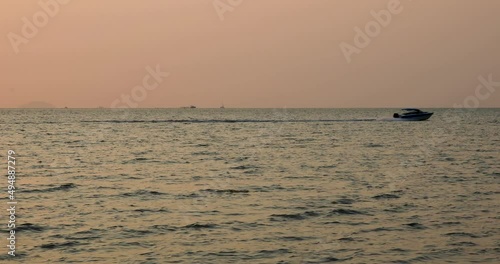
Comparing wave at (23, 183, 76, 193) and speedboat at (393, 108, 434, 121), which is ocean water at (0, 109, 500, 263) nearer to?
wave at (23, 183, 76, 193)

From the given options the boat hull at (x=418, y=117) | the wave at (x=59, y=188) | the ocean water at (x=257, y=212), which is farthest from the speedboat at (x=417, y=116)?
the wave at (x=59, y=188)

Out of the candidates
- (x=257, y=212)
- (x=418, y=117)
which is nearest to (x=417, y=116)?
(x=418, y=117)

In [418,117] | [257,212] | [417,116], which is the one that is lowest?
[257,212]

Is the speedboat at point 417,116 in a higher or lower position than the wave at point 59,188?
higher

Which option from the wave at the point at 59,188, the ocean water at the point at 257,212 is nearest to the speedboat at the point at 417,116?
the ocean water at the point at 257,212

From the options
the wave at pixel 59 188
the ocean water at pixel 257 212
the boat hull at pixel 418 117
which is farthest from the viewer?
the boat hull at pixel 418 117

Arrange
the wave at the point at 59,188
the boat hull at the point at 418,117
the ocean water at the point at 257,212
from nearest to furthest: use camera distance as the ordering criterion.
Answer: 1. the ocean water at the point at 257,212
2. the wave at the point at 59,188
3. the boat hull at the point at 418,117

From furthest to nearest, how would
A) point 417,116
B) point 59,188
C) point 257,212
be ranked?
1. point 417,116
2. point 59,188
3. point 257,212

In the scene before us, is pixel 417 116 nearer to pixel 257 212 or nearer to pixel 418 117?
pixel 418 117

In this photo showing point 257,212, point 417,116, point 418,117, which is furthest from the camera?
point 418,117

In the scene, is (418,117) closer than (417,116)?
No

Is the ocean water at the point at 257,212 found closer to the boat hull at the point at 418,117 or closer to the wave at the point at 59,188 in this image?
the wave at the point at 59,188

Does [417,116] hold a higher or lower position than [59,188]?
higher

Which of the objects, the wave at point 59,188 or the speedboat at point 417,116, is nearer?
the wave at point 59,188
